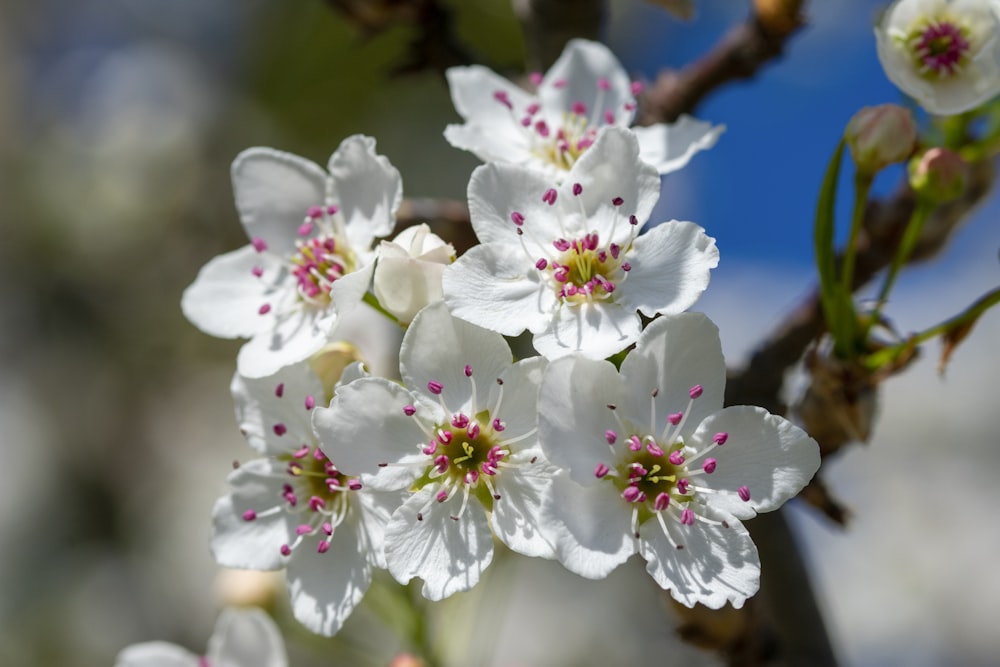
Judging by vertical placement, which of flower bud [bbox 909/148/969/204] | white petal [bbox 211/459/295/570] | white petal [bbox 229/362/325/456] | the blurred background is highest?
flower bud [bbox 909/148/969/204]

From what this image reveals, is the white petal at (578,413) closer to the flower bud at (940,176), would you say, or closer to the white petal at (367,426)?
the white petal at (367,426)

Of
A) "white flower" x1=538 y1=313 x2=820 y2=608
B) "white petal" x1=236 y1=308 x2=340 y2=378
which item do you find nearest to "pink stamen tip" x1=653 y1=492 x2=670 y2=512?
"white flower" x1=538 y1=313 x2=820 y2=608

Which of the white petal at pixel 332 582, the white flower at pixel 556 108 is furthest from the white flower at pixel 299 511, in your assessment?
the white flower at pixel 556 108

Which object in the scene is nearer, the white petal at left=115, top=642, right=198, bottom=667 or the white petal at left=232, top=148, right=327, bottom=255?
the white petal at left=232, top=148, right=327, bottom=255

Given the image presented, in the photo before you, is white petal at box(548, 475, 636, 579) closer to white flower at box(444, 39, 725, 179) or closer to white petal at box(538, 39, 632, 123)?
white flower at box(444, 39, 725, 179)

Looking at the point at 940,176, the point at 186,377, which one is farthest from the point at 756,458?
the point at 186,377

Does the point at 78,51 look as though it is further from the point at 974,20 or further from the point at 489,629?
the point at 974,20
